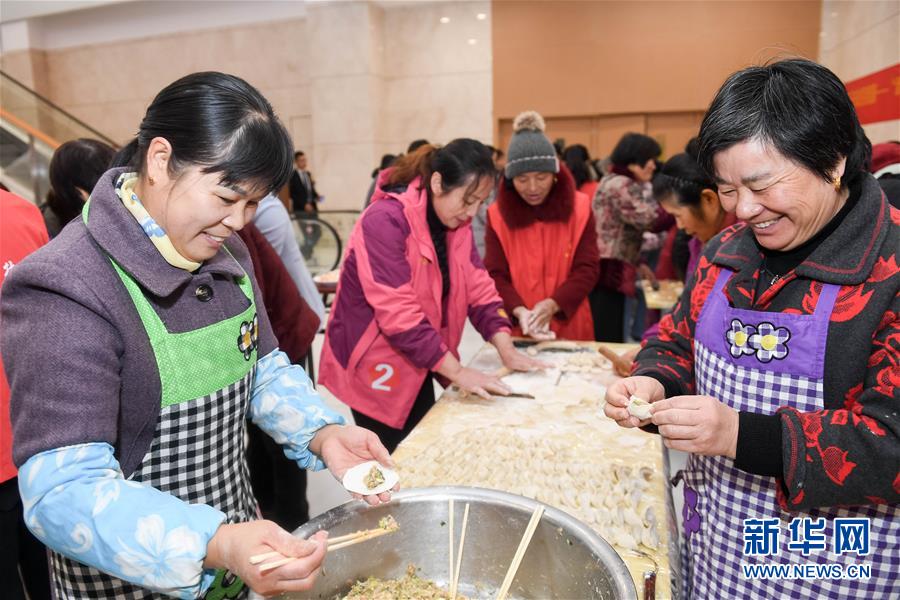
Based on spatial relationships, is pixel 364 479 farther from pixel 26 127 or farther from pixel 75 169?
pixel 26 127

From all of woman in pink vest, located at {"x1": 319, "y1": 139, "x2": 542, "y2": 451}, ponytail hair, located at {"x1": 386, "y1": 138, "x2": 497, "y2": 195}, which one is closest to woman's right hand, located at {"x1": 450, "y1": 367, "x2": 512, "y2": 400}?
woman in pink vest, located at {"x1": 319, "y1": 139, "x2": 542, "y2": 451}

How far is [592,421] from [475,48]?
864cm

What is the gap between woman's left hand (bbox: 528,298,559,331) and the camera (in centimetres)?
262

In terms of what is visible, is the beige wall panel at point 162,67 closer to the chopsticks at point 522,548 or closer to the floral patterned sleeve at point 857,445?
the chopsticks at point 522,548

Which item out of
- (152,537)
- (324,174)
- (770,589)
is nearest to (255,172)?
(152,537)

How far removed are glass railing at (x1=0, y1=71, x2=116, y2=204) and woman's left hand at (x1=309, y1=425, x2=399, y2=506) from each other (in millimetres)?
6208

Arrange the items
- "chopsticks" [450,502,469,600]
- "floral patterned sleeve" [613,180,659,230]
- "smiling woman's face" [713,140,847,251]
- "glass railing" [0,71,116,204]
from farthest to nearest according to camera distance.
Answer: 1. "glass railing" [0,71,116,204]
2. "floral patterned sleeve" [613,180,659,230]
3. "chopsticks" [450,502,469,600]
4. "smiling woman's face" [713,140,847,251]

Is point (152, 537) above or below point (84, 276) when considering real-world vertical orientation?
below

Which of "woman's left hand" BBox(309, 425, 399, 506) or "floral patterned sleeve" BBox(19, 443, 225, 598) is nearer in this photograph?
"floral patterned sleeve" BBox(19, 443, 225, 598)

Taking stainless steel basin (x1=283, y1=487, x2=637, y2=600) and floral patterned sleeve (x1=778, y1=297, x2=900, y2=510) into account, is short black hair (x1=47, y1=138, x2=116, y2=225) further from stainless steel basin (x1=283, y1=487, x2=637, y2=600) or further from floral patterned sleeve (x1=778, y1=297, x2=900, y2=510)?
floral patterned sleeve (x1=778, y1=297, x2=900, y2=510)

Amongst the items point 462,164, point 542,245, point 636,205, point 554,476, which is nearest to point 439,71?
point 636,205

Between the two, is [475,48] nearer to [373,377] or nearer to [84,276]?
[373,377]

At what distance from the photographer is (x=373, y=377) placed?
2.12 m

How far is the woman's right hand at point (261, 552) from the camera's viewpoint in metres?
0.80
